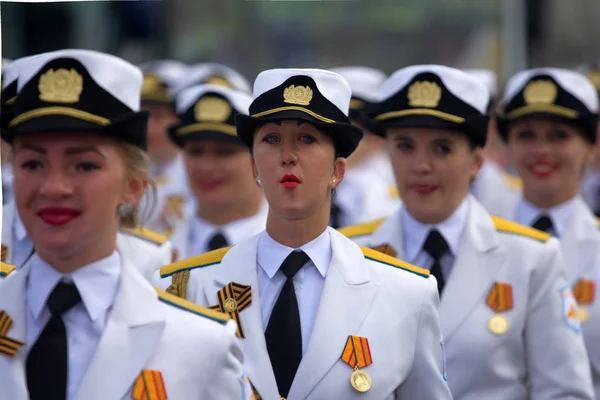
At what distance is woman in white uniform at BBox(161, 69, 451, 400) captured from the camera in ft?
16.3

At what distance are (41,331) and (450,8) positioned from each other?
49.4 feet

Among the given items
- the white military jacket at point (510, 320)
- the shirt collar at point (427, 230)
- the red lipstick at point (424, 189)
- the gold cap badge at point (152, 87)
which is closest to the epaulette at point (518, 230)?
the white military jacket at point (510, 320)

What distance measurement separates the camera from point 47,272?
444cm

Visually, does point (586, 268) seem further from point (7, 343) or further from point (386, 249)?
point (7, 343)

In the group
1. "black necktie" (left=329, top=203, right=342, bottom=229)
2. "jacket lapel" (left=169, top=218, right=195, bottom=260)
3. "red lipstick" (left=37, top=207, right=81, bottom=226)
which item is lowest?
"black necktie" (left=329, top=203, right=342, bottom=229)

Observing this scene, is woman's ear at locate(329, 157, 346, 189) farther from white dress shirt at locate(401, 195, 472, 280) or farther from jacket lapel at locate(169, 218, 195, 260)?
jacket lapel at locate(169, 218, 195, 260)

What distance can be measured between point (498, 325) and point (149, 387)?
229 centimetres

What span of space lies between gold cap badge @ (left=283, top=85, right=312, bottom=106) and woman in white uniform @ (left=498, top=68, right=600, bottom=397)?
3.06 metres

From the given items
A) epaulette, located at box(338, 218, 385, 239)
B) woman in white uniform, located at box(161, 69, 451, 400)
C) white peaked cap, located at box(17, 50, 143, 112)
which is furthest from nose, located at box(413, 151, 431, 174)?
white peaked cap, located at box(17, 50, 143, 112)

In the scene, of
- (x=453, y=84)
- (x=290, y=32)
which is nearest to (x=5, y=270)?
(x=453, y=84)

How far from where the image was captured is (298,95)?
16.3ft

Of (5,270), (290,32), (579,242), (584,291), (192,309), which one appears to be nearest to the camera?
(192,309)

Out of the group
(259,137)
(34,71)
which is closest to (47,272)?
(34,71)

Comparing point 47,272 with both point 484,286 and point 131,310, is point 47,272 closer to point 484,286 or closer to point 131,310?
point 131,310
